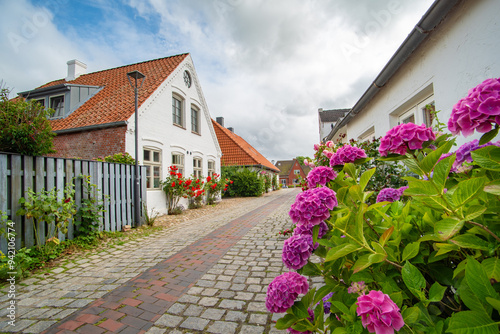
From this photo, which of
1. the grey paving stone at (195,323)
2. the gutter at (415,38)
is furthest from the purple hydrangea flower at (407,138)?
the gutter at (415,38)

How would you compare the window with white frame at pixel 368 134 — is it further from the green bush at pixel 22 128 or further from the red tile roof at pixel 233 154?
the red tile roof at pixel 233 154

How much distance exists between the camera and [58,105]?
11.0 meters

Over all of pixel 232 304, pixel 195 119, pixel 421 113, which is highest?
pixel 195 119

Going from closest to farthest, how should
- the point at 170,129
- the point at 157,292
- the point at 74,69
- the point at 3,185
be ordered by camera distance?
the point at 157,292
the point at 3,185
the point at 170,129
the point at 74,69

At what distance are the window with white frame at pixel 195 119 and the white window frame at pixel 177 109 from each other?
48.2 inches

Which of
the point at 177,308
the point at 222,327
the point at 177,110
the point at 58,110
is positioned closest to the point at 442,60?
the point at 222,327

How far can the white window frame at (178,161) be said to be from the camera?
35.7ft

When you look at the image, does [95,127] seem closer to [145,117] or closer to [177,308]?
[145,117]

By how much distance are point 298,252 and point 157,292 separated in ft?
7.73

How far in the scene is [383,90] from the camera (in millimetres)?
5320

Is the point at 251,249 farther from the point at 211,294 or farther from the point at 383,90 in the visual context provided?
the point at 383,90

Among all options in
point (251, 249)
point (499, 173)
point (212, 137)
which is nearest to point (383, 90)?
point (251, 249)

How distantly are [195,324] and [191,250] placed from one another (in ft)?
7.85

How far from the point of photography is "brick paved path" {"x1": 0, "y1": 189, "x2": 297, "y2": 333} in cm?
219
